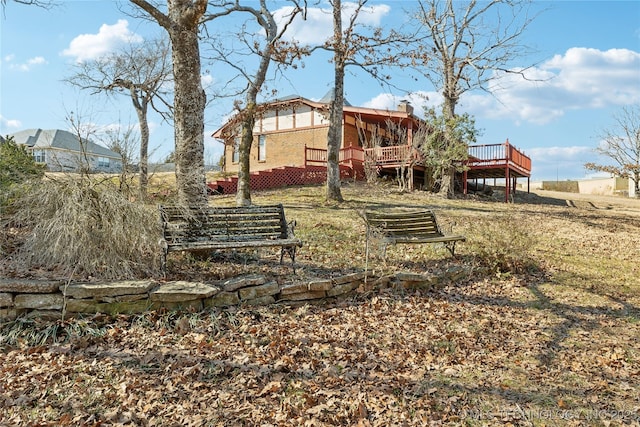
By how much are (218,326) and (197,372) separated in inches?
32.7

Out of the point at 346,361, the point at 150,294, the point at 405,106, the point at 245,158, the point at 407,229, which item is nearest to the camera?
the point at 346,361

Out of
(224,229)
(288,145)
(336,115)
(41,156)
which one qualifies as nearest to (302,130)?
(288,145)

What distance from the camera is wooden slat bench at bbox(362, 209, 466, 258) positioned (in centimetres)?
704

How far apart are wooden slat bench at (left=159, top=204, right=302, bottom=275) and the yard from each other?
0.41m

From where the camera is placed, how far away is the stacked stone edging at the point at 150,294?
4332mm

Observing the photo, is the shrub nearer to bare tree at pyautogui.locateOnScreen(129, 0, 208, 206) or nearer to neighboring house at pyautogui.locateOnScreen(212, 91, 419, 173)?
bare tree at pyautogui.locateOnScreen(129, 0, 208, 206)

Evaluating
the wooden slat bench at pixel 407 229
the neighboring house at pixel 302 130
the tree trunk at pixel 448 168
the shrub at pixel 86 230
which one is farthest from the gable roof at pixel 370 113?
the shrub at pixel 86 230

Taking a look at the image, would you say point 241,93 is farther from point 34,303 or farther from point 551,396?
point 551,396

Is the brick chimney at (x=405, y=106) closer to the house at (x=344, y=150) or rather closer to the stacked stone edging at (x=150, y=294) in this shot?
the house at (x=344, y=150)

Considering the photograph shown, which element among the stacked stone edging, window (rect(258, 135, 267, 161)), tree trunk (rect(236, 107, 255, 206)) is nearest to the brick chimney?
Answer: window (rect(258, 135, 267, 161))

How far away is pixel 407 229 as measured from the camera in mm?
7598

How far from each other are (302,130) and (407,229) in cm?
1809

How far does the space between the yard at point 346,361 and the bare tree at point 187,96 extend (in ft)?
4.22

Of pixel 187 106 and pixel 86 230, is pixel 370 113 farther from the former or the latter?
pixel 86 230
